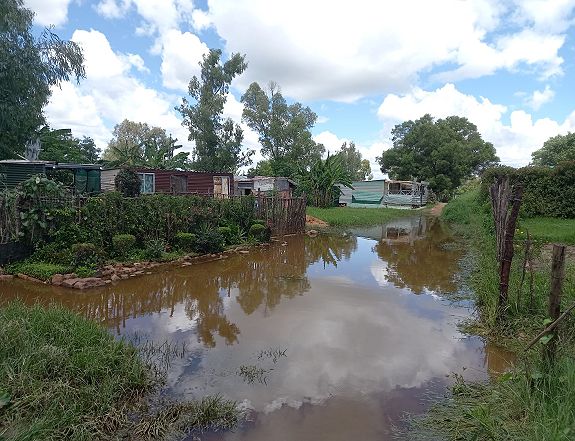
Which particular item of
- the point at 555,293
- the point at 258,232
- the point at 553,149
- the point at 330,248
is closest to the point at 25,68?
the point at 258,232

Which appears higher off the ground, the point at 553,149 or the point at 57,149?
the point at 553,149

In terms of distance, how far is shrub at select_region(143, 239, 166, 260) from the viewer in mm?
10805

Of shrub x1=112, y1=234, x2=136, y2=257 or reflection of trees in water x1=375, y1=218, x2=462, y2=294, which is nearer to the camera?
reflection of trees in water x1=375, y1=218, x2=462, y2=294

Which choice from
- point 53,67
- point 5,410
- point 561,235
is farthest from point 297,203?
point 5,410

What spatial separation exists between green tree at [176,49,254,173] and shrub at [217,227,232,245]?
19.9 meters

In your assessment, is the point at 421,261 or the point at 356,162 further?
the point at 356,162

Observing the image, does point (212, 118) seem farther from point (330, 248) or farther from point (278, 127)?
point (330, 248)

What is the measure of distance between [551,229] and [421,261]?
530cm

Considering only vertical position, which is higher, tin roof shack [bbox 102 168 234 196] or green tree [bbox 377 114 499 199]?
green tree [bbox 377 114 499 199]

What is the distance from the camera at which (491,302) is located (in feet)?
20.4

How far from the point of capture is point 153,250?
35.7 feet

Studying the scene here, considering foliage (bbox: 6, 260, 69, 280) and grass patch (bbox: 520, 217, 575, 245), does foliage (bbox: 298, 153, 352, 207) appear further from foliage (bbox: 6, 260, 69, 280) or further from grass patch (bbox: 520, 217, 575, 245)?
foliage (bbox: 6, 260, 69, 280)

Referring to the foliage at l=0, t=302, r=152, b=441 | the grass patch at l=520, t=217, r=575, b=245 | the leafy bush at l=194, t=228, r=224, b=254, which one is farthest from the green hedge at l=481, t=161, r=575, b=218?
the foliage at l=0, t=302, r=152, b=441

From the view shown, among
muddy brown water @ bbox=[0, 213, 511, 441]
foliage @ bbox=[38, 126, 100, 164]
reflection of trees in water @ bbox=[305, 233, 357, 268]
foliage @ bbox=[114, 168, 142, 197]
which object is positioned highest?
foliage @ bbox=[38, 126, 100, 164]
